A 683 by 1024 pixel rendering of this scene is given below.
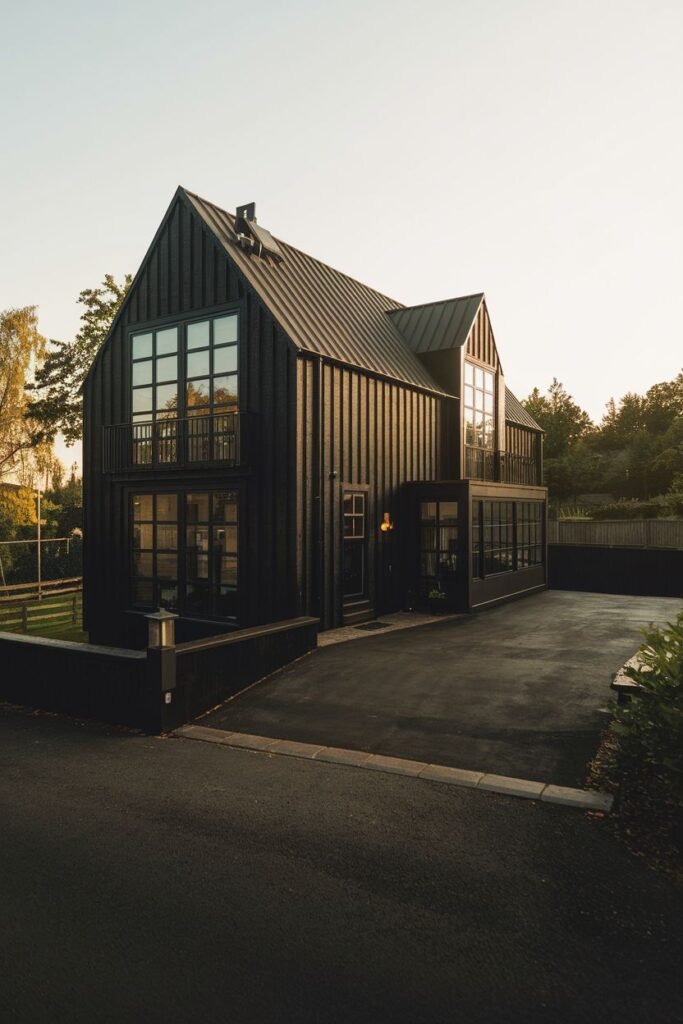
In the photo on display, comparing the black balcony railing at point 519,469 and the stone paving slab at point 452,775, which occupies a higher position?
the black balcony railing at point 519,469

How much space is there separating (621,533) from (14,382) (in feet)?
111

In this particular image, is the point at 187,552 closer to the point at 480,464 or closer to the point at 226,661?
the point at 226,661

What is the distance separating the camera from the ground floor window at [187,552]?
14820 mm

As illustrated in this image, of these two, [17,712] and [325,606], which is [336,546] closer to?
[325,606]

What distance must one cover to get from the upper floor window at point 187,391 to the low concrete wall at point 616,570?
14.9 metres

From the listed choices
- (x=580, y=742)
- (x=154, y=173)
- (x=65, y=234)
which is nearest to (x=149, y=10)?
(x=154, y=173)

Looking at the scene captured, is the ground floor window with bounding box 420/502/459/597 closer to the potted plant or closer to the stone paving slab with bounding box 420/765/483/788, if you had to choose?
the potted plant

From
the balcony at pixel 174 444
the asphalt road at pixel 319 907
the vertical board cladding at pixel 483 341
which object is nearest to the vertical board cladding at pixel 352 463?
the balcony at pixel 174 444

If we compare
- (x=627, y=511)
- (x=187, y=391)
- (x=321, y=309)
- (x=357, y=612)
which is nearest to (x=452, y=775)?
(x=357, y=612)

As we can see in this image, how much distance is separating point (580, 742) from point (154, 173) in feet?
57.6

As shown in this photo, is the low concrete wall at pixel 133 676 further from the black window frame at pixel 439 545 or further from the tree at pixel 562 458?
the tree at pixel 562 458

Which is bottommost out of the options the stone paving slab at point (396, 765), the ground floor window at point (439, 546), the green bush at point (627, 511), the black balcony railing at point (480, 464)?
the stone paving slab at point (396, 765)

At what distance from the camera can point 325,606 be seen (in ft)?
47.5

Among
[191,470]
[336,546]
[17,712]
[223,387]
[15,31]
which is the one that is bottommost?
[17,712]
